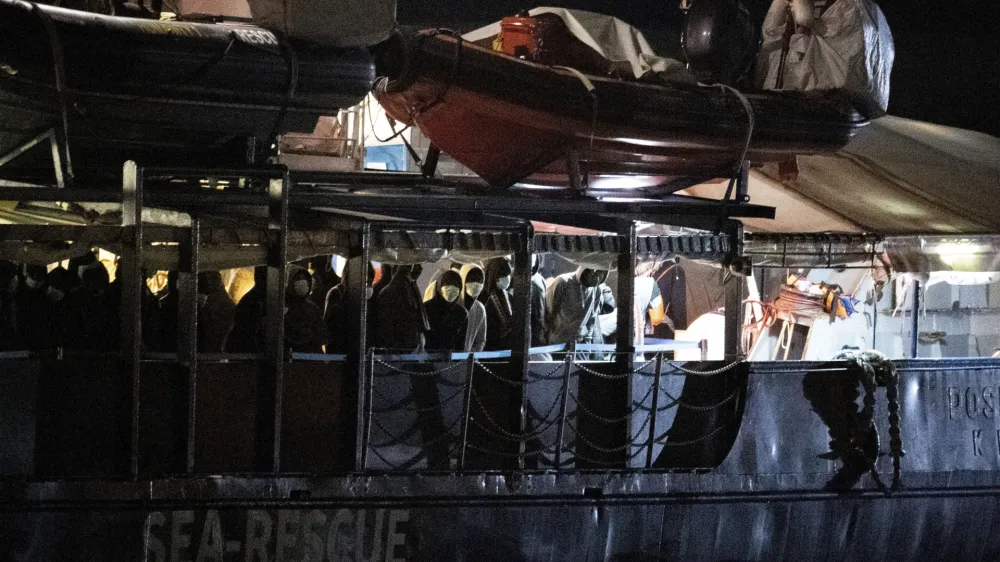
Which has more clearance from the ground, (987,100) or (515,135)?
(987,100)

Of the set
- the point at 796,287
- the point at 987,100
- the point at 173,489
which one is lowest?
the point at 173,489

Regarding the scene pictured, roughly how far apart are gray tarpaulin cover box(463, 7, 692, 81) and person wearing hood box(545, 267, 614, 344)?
4.98 ft

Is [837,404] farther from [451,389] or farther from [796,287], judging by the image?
[796,287]

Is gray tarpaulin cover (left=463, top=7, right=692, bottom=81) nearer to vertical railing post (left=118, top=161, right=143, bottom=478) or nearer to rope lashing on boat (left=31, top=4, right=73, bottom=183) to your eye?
vertical railing post (left=118, top=161, right=143, bottom=478)

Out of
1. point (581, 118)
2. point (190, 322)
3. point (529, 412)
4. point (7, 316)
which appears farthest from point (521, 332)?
point (7, 316)

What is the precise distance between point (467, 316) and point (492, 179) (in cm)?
91

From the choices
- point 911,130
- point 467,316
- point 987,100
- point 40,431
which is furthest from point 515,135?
point 987,100

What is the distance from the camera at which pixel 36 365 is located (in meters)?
5.72

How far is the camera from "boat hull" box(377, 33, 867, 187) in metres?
6.54

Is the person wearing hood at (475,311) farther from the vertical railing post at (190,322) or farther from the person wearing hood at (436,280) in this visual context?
the vertical railing post at (190,322)

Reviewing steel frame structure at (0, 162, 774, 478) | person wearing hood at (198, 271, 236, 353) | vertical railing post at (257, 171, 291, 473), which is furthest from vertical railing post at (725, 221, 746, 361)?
person wearing hood at (198, 271, 236, 353)

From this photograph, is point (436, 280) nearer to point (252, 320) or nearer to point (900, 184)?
point (252, 320)

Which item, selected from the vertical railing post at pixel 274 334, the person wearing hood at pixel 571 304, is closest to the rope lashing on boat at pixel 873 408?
the person wearing hood at pixel 571 304

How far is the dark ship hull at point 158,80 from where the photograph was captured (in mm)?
5266
